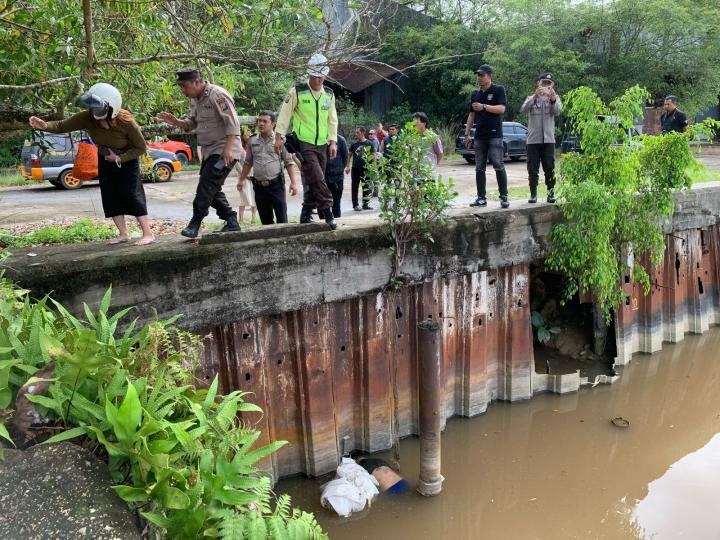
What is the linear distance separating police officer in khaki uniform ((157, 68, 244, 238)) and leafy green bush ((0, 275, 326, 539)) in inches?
89.5

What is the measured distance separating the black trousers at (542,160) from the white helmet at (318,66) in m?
3.12

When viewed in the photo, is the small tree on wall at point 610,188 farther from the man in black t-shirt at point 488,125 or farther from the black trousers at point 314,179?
the black trousers at point 314,179

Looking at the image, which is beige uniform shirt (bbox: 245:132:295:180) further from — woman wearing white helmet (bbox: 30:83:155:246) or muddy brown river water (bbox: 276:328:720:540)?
muddy brown river water (bbox: 276:328:720:540)

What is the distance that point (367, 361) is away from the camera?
573 centimetres

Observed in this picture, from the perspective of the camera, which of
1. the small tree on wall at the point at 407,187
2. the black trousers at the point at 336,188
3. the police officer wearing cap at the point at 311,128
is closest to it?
the small tree on wall at the point at 407,187

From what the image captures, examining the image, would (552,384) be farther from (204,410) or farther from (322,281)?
(204,410)

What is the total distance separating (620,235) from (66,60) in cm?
628

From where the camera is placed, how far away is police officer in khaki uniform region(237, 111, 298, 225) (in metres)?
6.52

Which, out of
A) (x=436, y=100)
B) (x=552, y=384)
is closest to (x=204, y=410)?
(x=552, y=384)

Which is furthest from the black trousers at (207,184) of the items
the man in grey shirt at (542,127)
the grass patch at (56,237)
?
the man in grey shirt at (542,127)

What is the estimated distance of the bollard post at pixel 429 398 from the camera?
195 inches

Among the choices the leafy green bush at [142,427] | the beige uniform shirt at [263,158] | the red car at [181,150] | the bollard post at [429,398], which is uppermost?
the red car at [181,150]

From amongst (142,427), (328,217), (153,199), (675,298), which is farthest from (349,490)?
(153,199)

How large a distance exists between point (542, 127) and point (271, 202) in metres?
3.33
